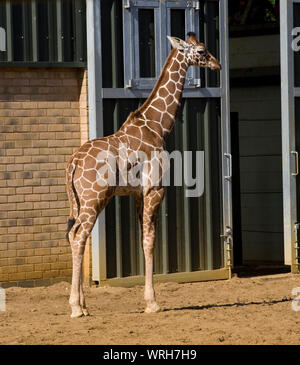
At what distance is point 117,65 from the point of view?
37.1ft

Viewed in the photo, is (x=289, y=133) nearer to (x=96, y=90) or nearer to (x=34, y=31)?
(x=96, y=90)

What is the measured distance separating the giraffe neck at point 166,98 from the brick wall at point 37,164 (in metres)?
1.84

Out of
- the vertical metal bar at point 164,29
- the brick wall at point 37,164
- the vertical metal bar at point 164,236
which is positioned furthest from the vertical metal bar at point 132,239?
the vertical metal bar at point 164,29

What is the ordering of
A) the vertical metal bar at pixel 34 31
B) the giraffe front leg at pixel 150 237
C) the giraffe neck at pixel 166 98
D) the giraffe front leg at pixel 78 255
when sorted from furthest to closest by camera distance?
the vertical metal bar at pixel 34 31 < the giraffe neck at pixel 166 98 < the giraffe front leg at pixel 150 237 < the giraffe front leg at pixel 78 255

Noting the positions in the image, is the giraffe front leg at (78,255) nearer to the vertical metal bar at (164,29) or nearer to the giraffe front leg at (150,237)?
the giraffe front leg at (150,237)

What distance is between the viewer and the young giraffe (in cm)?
895

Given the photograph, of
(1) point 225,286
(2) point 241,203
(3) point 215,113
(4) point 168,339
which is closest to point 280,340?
(4) point 168,339

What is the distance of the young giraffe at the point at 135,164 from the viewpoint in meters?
A: 8.95

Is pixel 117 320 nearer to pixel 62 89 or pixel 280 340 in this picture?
pixel 280 340

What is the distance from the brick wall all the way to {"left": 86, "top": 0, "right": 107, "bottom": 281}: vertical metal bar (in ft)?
0.62

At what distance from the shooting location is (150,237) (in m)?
9.31

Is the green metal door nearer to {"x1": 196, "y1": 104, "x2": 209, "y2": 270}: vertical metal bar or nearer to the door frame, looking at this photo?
{"x1": 196, "y1": 104, "x2": 209, "y2": 270}: vertical metal bar

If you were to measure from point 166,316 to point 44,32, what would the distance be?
154 inches

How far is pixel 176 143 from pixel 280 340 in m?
4.24
